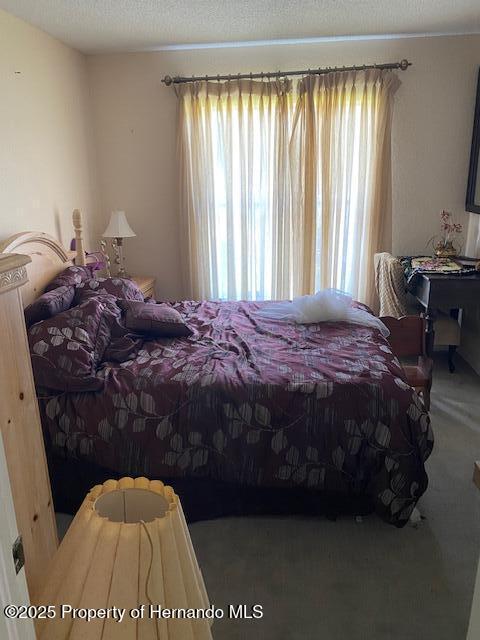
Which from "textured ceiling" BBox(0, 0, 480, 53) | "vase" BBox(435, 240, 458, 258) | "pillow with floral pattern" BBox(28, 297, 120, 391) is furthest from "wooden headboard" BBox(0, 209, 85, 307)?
"vase" BBox(435, 240, 458, 258)

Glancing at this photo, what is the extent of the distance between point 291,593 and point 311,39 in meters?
3.66

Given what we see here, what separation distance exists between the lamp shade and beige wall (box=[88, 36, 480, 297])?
35cm

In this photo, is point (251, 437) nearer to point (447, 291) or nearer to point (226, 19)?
point (447, 291)

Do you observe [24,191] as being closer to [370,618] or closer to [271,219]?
[271,219]

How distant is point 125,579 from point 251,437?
1344 mm

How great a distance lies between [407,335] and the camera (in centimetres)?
276

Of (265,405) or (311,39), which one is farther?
(311,39)

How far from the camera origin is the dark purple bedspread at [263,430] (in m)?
1.99

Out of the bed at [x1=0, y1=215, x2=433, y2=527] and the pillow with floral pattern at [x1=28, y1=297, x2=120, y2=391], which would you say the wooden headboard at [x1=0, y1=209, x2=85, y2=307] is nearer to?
the pillow with floral pattern at [x1=28, y1=297, x2=120, y2=391]

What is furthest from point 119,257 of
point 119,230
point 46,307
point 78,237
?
point 46,307

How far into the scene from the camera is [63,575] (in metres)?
0.73

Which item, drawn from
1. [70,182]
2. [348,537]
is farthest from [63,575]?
[70,182]

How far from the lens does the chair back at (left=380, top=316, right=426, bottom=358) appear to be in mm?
2754

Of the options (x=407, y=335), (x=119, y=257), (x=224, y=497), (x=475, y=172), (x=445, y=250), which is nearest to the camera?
(x=224, y=497)
